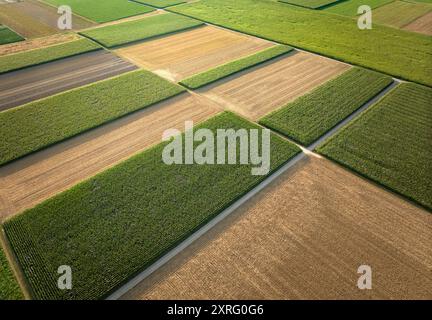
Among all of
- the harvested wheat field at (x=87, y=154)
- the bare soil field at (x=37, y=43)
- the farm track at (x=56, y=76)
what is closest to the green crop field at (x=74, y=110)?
the harvested wheat field at (x=87, y=154)

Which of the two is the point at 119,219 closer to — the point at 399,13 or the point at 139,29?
the point at 139,29

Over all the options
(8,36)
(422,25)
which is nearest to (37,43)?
(8,36)

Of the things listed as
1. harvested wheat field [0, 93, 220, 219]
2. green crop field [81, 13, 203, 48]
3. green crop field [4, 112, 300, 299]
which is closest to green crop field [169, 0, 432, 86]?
green crop field [81, 13, 203, 48]

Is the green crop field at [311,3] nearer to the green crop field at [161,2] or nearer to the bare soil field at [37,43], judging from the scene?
the green crop field at [161,2]

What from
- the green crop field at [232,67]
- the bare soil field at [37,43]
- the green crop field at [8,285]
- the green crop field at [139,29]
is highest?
the green crop field at [139,29]

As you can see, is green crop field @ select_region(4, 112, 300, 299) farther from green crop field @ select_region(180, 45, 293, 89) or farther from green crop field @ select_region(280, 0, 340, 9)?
green crop field @ select_region(280, 0, 340, 9)
